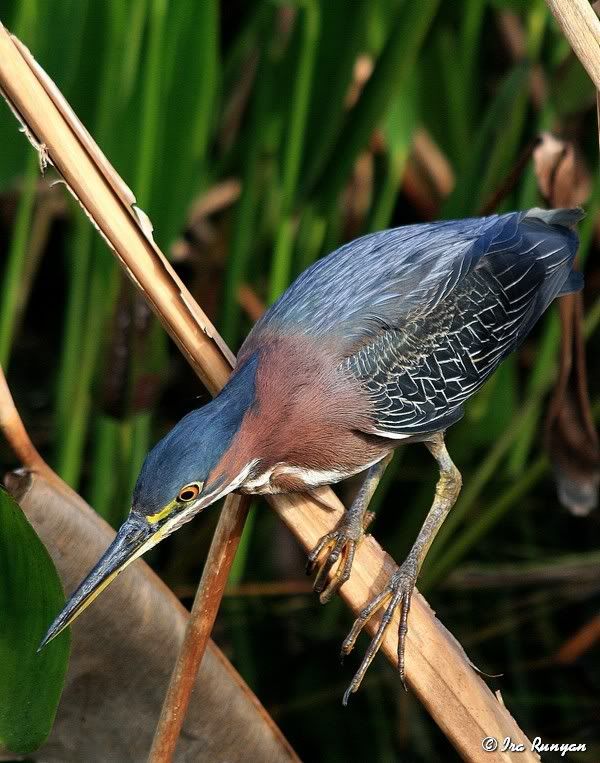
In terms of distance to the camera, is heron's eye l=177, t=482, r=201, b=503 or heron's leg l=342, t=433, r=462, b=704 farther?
heron's leg l=342, t=433, r=462, b=704

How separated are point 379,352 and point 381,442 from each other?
0.21 m

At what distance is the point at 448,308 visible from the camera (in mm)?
2256

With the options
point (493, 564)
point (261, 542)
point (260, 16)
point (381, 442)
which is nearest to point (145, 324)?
point (381, 442)

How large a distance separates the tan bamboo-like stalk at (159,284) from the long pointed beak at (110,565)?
1.08 ft

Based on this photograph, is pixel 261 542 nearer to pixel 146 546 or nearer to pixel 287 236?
pixel 287 236

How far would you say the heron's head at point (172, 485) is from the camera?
1.67m

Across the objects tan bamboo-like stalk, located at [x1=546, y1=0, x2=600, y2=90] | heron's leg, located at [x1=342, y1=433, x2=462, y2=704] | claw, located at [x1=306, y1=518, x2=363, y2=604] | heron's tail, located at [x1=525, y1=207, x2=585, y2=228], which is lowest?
heron's leg, located at [x1=342, y1=433, x2=462, y2=704]

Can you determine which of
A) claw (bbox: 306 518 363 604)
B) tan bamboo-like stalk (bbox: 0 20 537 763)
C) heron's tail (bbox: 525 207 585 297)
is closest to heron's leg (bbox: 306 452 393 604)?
claw (bbox: 306 518 363 604)

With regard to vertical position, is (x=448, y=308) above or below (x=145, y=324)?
below

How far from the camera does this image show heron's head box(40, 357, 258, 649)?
1.67m

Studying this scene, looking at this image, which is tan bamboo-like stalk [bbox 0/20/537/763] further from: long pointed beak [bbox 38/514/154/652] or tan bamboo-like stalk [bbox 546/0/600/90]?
tan bamboo-like stalk [bbox 546/0/600/90]

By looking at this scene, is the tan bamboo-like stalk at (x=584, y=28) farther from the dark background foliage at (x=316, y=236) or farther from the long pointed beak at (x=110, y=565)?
the long pointed beak at (x=110, y=565)

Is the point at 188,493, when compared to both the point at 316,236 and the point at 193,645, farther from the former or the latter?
the point at 316,236

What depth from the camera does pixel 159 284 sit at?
5.76ft
